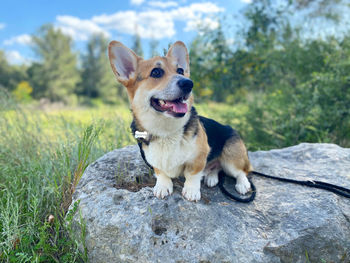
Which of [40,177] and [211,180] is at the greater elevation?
[211,180]

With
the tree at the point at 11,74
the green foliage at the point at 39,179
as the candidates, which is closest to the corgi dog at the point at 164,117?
the green foliage at the point at 39,179

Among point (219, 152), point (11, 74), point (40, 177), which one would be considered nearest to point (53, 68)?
point (11, 74)

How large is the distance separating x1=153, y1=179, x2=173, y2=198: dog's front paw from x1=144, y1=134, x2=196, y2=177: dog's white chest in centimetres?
17

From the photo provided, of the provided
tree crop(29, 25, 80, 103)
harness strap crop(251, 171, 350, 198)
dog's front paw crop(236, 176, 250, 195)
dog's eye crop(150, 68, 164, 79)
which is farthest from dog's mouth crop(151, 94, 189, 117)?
tree crop(29, 25, 80, 103)

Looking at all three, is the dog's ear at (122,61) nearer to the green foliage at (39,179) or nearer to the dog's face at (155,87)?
the dog's face at (155,87)

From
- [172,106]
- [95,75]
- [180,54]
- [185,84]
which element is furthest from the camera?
[95,75]

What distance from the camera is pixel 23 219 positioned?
3.03m

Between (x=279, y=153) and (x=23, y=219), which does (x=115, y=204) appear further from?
(x=279, y=153)

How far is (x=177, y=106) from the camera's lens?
2.39 m

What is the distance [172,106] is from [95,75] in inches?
1601

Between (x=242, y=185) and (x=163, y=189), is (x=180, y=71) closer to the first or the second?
(x=163, y=189)

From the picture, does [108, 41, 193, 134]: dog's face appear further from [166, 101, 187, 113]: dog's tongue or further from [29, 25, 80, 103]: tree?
[29, 25, 80, 103]: tree

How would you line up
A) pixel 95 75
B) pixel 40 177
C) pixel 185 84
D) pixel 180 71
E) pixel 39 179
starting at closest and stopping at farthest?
pixel 185 84
pixel 180 71
pixel 39 179
pixel 40 177
pixel 95 75

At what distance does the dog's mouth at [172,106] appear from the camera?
2360 millimetres
